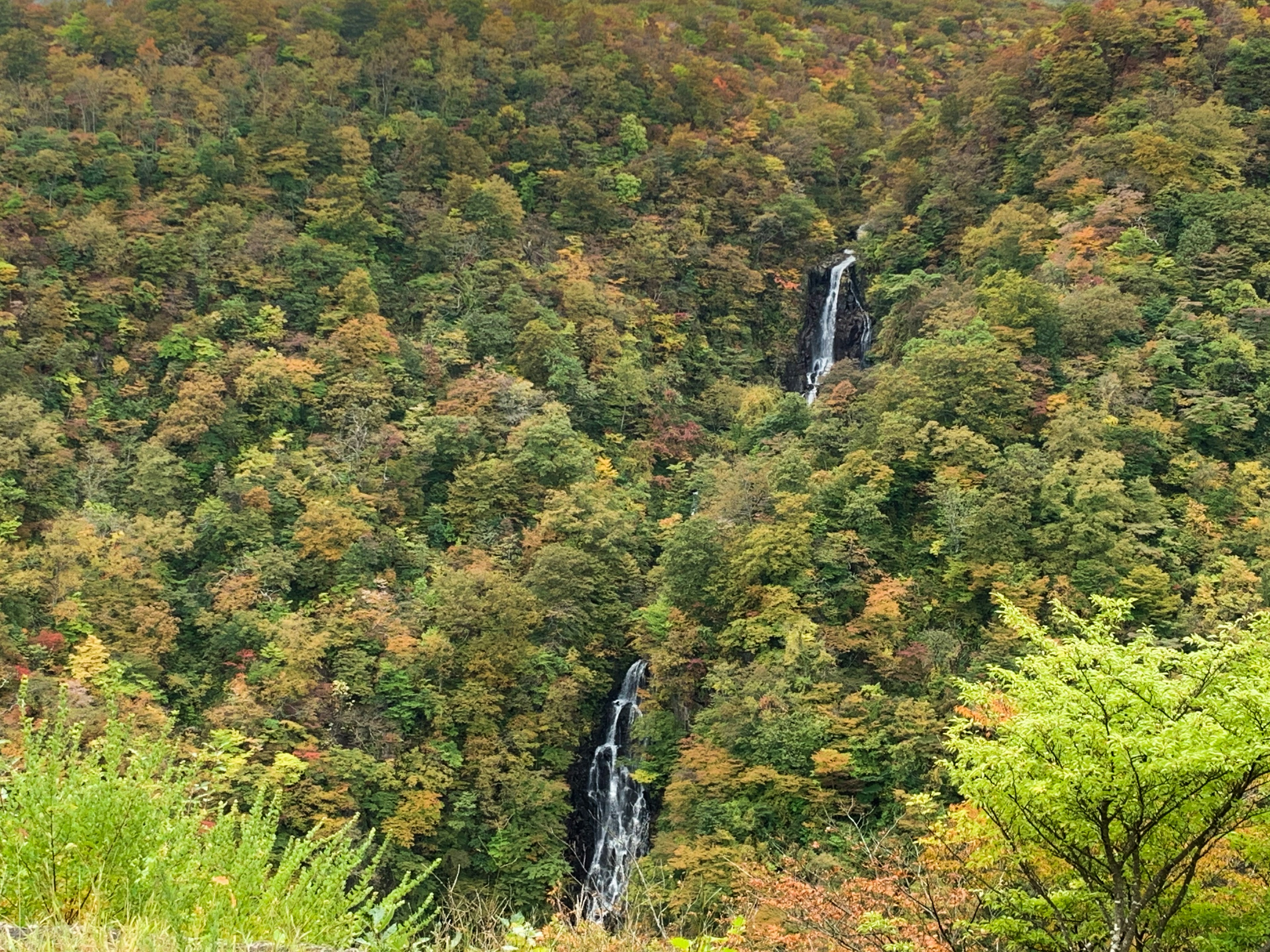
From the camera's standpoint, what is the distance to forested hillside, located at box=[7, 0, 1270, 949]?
1725 centimetres

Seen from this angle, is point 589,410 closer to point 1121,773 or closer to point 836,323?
point 836,323

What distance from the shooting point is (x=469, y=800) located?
18734 mm

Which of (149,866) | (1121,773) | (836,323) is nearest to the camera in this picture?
(149,866)

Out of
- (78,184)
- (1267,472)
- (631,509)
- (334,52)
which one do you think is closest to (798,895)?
(1267,472)

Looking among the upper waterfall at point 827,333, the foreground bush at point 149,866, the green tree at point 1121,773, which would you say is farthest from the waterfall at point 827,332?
the foreground bush at point 149,866

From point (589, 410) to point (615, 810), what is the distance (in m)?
11.8

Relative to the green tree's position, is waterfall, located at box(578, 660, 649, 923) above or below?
below

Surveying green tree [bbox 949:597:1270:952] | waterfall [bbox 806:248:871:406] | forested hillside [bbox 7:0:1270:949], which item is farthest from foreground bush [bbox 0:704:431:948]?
waterfall [bbox 806:248:871:406]

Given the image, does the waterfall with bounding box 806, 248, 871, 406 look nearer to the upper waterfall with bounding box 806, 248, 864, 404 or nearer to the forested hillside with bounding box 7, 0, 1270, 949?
the upper waterfall with bounding box 806, 248, 864, 404

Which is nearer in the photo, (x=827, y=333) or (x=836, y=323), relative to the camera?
(x=836, y=323)

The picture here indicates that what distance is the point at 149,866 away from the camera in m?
3.50

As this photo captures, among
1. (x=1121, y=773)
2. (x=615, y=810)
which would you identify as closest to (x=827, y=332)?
(x=615, y=810)

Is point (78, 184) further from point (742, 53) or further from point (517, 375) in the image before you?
point (742, 53)

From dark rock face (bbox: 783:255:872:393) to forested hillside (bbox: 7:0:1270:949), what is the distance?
0.56 metres
